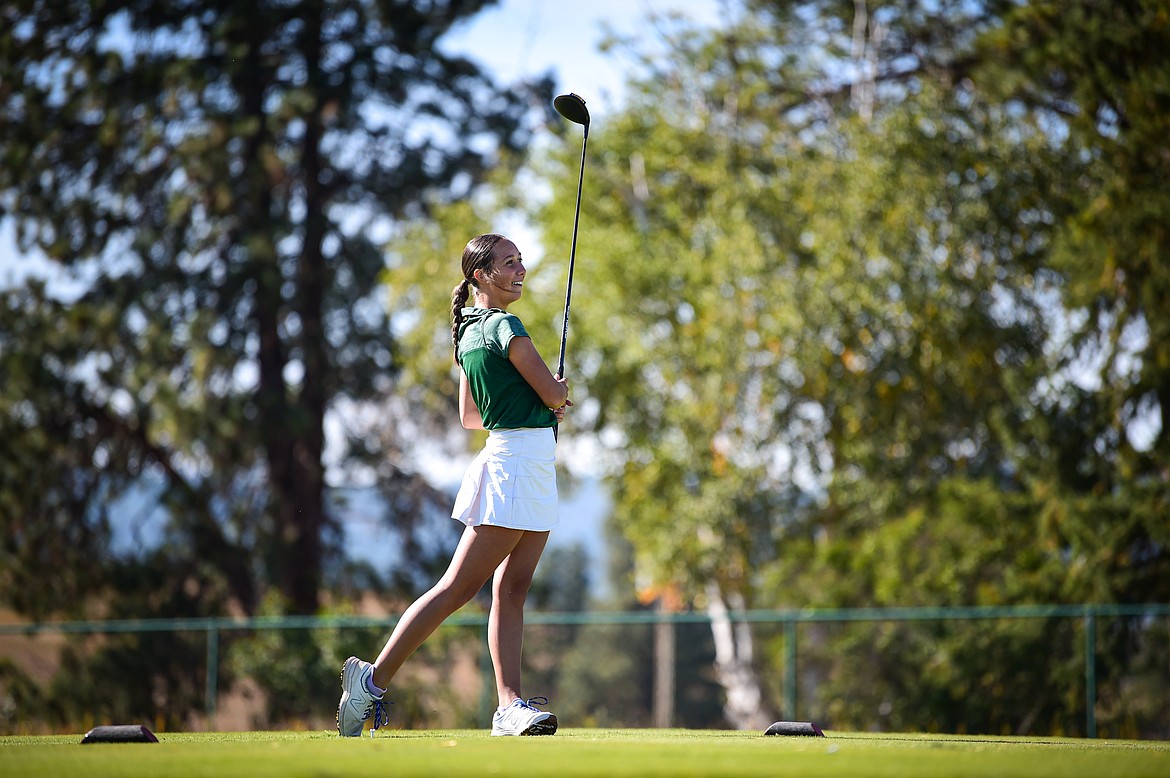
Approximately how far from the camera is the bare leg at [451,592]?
5.01 metres

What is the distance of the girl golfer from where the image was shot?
5.03 m

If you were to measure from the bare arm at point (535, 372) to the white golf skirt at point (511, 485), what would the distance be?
0.16 meters

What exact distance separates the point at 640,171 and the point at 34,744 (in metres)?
17.7

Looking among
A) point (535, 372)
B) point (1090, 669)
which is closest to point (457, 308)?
point (535, 372)

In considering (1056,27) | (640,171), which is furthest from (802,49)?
(1056,27)

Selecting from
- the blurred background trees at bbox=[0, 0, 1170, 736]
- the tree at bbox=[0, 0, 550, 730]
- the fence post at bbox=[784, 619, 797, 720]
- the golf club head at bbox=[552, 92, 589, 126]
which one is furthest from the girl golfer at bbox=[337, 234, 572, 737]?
the tree at bbox=[0, 0, 550, 730]

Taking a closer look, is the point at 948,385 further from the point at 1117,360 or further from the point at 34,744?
the point at 34,744

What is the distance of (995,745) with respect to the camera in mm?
5031

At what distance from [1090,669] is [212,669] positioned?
971 cm

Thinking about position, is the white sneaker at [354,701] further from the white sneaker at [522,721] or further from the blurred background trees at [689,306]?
the blurred background trees at [689,306]

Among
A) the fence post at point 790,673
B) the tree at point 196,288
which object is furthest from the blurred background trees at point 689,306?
the fence post at point 790,673

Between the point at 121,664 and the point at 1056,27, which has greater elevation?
the point at 1056,27

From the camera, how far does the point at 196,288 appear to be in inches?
779

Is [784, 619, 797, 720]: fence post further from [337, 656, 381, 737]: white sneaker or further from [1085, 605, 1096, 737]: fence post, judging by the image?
[337, 656, 381, 737]: white sneaker
